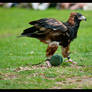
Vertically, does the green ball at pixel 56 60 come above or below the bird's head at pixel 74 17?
below

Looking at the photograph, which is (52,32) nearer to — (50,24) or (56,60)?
(50,24)

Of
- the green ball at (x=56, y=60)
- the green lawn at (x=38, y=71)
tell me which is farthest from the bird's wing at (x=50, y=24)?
the green lawn at (x=38, y=71)

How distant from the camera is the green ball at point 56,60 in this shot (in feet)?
30.3

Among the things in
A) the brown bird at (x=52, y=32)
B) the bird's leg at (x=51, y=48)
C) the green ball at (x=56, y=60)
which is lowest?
the green ball at (x=56, y=60)

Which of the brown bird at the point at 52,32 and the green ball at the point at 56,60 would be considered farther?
the green ball at the point at 56,60

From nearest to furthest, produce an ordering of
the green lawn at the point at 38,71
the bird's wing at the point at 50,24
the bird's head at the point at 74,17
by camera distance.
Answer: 1. the green lawn at the point at 38,71
2. the bird's wing at the point at 50,24
3. the bird's head at the point at 74,17

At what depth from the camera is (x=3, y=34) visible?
65.6 feet

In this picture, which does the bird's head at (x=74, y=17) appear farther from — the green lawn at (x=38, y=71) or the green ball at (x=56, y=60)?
the green lawn at (x=38, y=71)

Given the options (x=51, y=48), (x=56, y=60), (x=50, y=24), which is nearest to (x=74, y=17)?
(x=50, y=24)

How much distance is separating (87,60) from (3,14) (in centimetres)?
1598

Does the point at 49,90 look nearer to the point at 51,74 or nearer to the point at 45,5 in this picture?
the point at 51,74

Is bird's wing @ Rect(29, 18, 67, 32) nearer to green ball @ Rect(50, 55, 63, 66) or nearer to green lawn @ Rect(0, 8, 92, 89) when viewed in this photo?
green ball @ Rect(50, 55, 63, 66)

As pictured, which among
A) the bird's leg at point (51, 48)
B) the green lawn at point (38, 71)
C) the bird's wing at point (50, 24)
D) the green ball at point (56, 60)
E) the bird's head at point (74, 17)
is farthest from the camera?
the bird's head at point (74, 17)

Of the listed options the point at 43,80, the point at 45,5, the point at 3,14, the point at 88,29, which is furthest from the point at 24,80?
the point at 45,5
